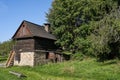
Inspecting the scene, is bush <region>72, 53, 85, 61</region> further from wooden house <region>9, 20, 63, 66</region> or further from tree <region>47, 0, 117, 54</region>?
wooden house <region>9, 20, 63, 66</region>

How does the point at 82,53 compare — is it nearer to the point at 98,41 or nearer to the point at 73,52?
the point at 73,52

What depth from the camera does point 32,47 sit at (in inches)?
1708

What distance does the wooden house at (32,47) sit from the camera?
43.2 m

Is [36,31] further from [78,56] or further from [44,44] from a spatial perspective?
[78,56]

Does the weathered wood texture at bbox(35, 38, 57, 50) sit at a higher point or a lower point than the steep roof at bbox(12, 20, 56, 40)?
lower

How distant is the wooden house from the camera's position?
43.2 meters

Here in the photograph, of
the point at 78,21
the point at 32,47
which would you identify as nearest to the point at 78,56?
the point at 78,21

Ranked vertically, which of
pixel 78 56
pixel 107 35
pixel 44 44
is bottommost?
pixel 78 56

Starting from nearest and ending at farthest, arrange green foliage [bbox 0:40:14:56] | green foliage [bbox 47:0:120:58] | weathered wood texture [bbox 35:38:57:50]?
1. green foliage [bbox 47:0:120:58]
2. weathered wood texture [bbox 35:38:57:50]
3. green foliage [bbox 0:40:14:56]

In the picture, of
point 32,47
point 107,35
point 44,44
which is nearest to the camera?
point 107,35

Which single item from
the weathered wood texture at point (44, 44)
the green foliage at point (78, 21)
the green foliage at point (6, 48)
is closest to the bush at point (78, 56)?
the green foliage at point (78, 21)

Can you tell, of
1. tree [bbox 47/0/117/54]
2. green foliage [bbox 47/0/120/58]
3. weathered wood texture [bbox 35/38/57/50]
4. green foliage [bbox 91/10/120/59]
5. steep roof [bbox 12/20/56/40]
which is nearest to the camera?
green foliage [bbox 91/10/120/59]

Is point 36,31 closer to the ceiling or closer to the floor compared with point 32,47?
closer to the ceiling

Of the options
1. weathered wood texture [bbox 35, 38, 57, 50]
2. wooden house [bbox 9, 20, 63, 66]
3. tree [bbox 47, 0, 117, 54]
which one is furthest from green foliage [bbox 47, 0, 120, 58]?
wooden house [bbox 9, 20, 63, 66]
